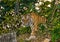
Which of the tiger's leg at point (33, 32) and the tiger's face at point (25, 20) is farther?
the tiger's face at point (25, 20)

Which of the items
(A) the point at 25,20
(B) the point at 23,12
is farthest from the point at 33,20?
(B) the point at 23,12

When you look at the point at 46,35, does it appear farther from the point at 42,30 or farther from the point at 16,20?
the point at 16,20

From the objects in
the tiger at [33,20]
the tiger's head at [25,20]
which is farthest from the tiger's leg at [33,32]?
the tiger's head at [25,20]

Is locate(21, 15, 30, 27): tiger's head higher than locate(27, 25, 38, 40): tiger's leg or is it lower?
higher

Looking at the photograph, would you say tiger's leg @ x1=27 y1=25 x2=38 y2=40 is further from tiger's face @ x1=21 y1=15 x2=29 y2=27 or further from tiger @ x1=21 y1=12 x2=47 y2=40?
tiger's face @ x1=21 y1=15 x2=29 y2=27

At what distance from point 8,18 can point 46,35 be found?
2.50ft

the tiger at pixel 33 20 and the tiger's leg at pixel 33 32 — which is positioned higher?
the tiger at pixel 33 20

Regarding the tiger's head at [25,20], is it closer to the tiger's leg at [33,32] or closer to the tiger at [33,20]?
the tiger at [33,20]

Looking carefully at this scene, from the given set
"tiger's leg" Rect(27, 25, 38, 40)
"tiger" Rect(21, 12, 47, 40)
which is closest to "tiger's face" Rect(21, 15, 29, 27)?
Result: "tiger" Rect(21, 12, 47, 40)

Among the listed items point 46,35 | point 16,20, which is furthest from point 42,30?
point 16,20

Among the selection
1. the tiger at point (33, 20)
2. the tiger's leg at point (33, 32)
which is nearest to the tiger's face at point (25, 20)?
the tiger at point (33, 20)

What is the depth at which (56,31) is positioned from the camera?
3328mm

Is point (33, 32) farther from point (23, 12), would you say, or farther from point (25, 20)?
point (23, 12)

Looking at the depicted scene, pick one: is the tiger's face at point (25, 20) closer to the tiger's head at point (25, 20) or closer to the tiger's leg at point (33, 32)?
the tiger's head at point (25, 20)
